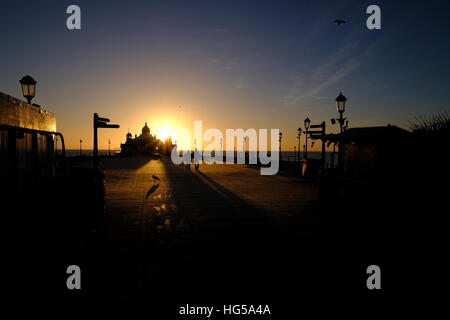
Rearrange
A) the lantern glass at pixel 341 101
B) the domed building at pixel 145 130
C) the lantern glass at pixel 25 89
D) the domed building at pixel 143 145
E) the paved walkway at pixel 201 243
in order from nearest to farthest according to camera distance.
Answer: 1. the paved walkway at pixel 201 243
2. the lantern glass at pixel 25 89
3. the lantern glass at pixel 341 101
4. the domed building at pixel 143 145
5. the domed building at pixel 145 130

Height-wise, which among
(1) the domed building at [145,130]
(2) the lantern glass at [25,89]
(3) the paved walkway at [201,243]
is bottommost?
(3) the paved walkway at [201,243]

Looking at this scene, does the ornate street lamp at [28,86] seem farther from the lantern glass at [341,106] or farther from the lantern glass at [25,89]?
the lantern glass at [341,106]

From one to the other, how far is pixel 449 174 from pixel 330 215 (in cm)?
352

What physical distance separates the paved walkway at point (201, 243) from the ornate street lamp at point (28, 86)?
463 centimetres

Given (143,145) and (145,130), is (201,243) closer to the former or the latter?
(143,145)

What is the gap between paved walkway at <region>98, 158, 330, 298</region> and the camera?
377cm

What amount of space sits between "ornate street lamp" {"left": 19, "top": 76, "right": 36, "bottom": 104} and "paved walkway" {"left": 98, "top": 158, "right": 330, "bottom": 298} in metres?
4.63

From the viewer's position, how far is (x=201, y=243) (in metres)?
5.29

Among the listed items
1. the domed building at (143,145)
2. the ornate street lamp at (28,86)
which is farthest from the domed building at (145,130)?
the ornate street lamp at (28,86)

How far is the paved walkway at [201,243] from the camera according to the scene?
377 cm

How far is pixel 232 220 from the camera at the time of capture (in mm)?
7129

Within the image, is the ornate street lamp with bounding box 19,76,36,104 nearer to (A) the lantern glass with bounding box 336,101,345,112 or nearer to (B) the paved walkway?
(B) the paved walkway

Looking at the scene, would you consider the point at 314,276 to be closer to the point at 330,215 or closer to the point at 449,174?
the point at 449,174

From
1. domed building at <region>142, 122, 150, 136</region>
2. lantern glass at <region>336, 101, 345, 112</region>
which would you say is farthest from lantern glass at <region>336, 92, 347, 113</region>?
domed building at <region>142, 122, 150, 136</region>
